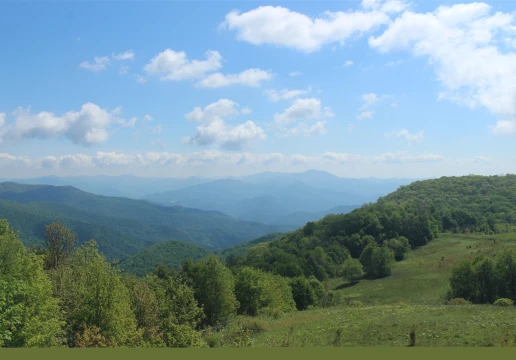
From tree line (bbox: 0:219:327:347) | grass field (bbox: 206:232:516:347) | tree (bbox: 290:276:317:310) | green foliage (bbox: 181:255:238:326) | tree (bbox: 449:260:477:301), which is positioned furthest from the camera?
tree (bbox: 290:276:317:310)

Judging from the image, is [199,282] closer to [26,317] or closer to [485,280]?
[26,317]

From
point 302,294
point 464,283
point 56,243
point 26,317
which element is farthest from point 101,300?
point 464,283

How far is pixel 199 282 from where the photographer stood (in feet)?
154

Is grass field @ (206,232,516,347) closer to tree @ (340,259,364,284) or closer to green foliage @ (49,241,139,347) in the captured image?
green foliage @ (49,241,139,347)

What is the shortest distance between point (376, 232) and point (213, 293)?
97.4m

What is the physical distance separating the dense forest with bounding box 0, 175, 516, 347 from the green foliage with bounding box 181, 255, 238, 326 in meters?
0.13

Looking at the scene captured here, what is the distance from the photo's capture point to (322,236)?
136 m

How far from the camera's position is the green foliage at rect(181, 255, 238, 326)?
44.3 meters

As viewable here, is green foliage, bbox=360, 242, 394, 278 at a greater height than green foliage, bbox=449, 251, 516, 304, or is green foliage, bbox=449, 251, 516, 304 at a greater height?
green foliage, bbox=449, 251, 516, 304

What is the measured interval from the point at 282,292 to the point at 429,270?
1628 inches

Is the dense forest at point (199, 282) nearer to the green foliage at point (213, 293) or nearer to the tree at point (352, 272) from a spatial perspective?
the green foliage at point (213, 293)

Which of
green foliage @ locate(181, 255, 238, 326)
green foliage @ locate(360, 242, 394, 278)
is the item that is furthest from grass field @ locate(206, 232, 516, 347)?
green foliage @ locate(360, 242, 394, 278)

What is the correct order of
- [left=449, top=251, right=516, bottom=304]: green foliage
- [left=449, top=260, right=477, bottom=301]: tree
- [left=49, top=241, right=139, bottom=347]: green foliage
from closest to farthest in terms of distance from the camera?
[left=49, top=241, right=139, bottom=347]: green foliage → [left=449, top=251, right=516, bottom=304]: green foliage → [left=449, top=260, right=477, bottom=301]: tree

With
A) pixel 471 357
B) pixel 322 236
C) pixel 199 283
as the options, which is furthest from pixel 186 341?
pixel 322 236
